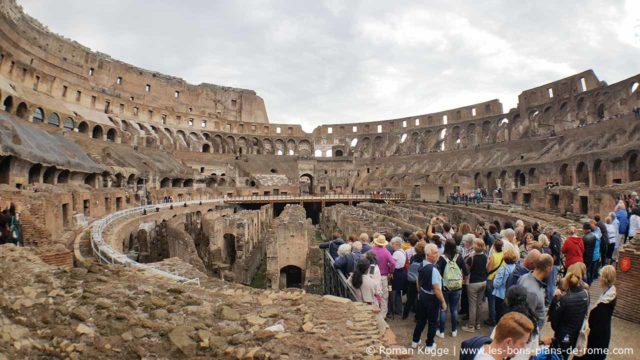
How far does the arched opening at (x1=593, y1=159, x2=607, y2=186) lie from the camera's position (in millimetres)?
24172

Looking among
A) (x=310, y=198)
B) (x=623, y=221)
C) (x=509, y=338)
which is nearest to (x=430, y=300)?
(x=509, y=338)

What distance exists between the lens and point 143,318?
4617mm

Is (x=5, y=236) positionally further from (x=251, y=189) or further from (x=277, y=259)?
(x=251, y=189)

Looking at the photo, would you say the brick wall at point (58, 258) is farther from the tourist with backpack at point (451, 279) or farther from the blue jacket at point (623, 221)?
the blue jacket at point (623, 221)

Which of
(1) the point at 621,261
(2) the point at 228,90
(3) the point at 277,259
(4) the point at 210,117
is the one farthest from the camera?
(2) the point at 228,90

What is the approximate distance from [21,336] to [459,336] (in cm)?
611

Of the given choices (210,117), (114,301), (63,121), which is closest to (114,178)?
(63,121)

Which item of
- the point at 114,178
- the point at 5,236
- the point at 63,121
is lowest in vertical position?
the point at 5,236

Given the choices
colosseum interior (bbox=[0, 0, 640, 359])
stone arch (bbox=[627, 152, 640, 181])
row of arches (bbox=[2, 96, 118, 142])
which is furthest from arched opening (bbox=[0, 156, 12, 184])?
stone arch (bbox=[627, 152, 640, 181])

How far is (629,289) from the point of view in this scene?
6.03 meters

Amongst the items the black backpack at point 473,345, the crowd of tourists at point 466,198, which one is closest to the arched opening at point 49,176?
the black backpack at point 473,345

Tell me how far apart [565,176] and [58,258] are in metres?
33.1

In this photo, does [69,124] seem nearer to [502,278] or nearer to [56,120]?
[56,120]

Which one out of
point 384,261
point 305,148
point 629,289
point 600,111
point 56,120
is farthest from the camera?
point 305,148
